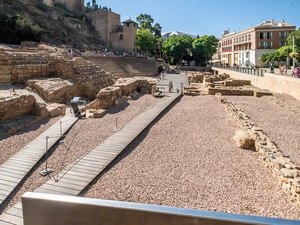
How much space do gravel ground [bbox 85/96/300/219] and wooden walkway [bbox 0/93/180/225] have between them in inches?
10.8

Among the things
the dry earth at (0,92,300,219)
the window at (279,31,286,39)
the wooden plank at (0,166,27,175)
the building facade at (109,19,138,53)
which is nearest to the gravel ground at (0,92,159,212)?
the dry earth at (0,92,300,219)

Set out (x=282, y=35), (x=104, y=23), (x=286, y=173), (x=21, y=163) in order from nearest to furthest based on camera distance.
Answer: (x=286, y=173), (x=21, y=163), (x=282, y=35), (x=104, y=23)

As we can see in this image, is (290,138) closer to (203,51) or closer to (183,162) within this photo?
(183,162)

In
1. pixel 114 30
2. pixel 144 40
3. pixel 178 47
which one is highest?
pixel 114 30

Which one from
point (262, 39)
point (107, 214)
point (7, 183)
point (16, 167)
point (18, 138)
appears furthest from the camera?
point (262, 39)

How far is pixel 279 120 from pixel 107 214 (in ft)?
36.8

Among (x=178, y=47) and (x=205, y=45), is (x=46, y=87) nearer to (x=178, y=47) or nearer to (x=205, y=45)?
(x=178, y=47)

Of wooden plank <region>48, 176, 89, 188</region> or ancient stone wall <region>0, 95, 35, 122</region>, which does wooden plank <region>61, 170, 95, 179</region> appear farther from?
ancient stone wall <region>0, 95, 35, 122</region>

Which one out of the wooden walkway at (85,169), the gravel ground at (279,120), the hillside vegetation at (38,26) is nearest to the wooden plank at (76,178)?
the wooden walkway at (85,169)

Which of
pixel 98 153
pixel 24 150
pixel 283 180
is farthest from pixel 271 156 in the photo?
pixel 24 150

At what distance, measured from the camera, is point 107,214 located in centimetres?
364

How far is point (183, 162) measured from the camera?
25.0 ft

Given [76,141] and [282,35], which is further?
[282,35]

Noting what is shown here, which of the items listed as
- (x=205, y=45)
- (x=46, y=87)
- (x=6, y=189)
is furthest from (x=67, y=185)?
(x=205, y=45)
